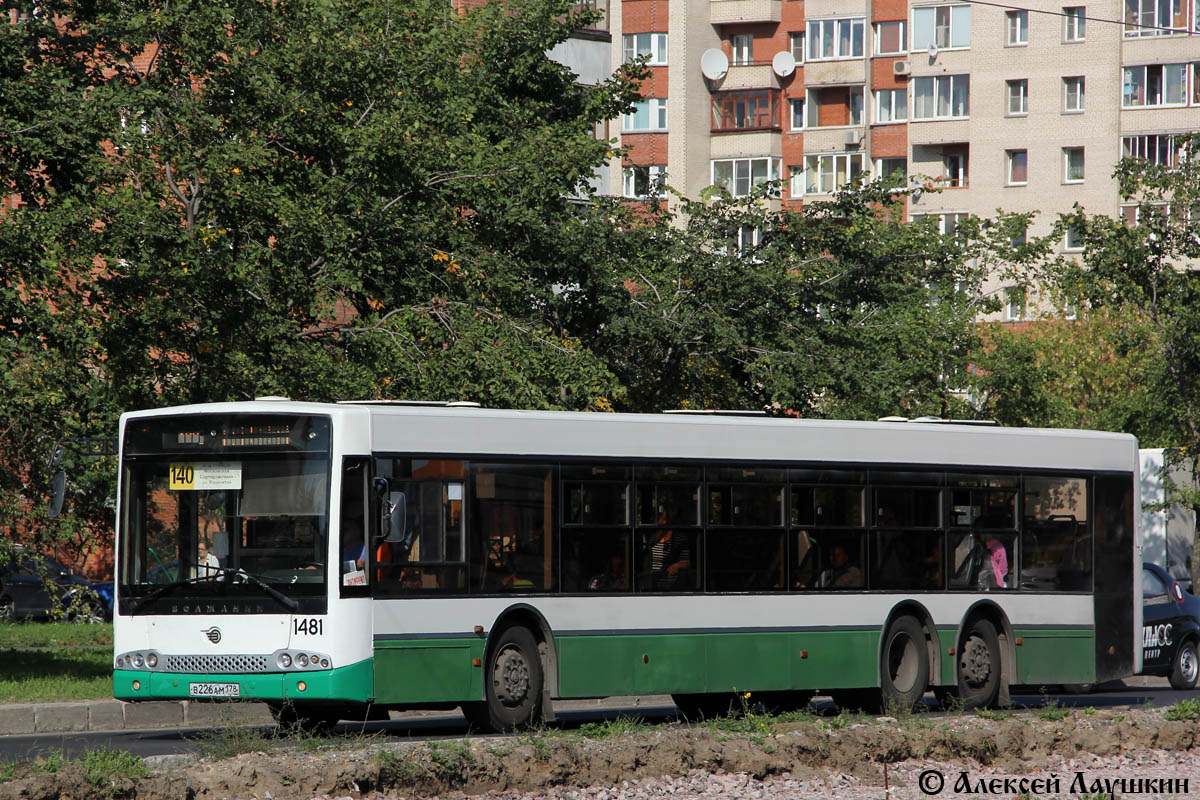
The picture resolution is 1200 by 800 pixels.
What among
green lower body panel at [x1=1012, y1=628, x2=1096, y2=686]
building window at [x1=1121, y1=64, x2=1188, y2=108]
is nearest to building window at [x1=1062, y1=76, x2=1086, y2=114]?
building window at [x1=1121, y1=64, x2=1188, y2=108]

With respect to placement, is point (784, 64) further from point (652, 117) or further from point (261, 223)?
point (261, 223)

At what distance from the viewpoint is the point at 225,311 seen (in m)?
19.8

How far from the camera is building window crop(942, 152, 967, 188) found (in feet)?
253

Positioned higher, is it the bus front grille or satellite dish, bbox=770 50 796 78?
satellite dish, bbox=770 50 796 78

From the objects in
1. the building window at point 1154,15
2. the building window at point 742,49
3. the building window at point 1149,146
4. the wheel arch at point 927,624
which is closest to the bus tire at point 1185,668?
the wheel arch at point 927,624

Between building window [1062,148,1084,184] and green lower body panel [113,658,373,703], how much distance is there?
2540 inches

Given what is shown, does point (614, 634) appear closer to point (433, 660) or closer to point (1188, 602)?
point (433, 660)

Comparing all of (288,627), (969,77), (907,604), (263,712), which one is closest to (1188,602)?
(907,604)

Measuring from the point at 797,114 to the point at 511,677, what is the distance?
68.3m

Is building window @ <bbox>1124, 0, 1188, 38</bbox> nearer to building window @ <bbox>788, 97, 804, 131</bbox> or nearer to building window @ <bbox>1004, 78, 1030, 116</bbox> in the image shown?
building window @ <bbox>1004, 78, 1030, 116</bbox>

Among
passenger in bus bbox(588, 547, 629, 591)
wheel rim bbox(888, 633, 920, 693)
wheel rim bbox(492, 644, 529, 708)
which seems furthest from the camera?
wheel rim bbox(888, 633, 920, 693)

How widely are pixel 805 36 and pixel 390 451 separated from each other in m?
68.7

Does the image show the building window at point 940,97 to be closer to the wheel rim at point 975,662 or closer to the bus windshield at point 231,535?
the wheel rim at point 975,662

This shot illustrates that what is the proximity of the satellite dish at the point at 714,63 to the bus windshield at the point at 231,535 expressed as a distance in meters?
65.0
